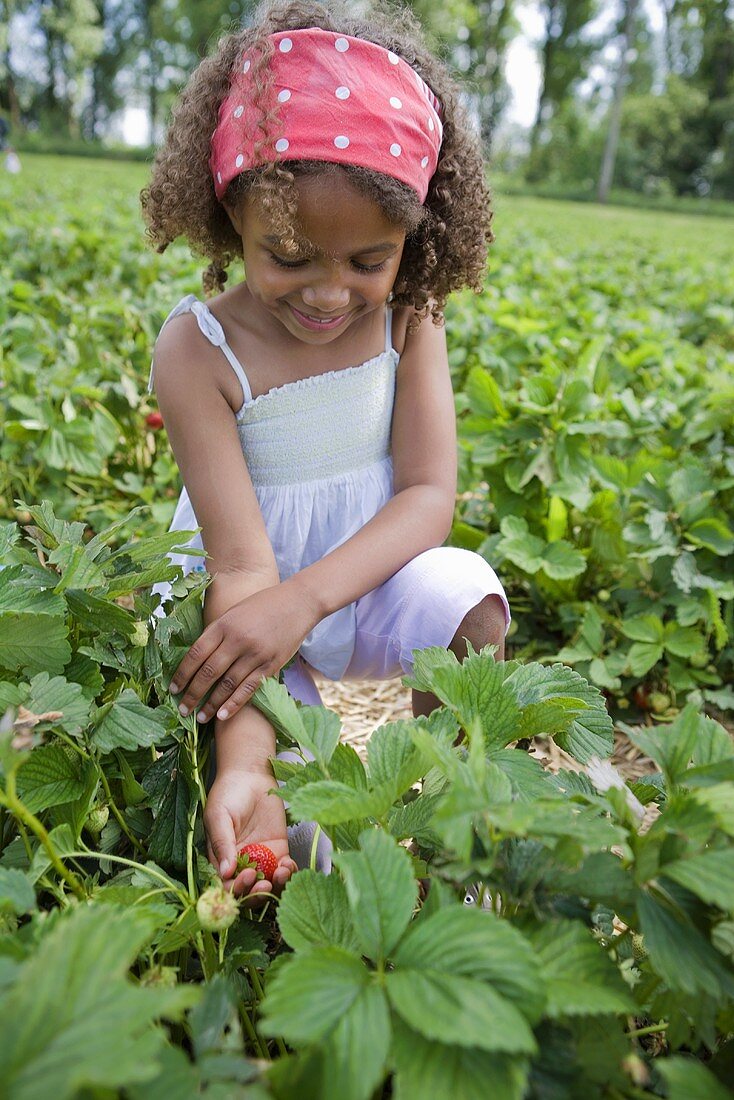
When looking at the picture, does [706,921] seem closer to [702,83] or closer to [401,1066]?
[401,1066]

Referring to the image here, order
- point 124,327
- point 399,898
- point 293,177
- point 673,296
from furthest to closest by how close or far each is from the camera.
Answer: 1. point 673,296
2. point 124,327
3. point 293,177
4. point 399,898

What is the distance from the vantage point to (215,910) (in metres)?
0.84

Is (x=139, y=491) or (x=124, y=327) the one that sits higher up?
(x=124, y=327)

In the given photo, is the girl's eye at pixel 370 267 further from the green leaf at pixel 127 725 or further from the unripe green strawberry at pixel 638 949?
the unripe green strawberry at pixel 638 949

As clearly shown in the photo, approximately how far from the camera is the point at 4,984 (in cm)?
60

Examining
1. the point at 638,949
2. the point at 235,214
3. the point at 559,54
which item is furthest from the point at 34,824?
the point at 559,54

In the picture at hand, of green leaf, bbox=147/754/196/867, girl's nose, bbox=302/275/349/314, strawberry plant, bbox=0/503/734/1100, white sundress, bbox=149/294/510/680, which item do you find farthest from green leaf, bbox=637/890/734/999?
girl's nose, bbox=302/275/349/314

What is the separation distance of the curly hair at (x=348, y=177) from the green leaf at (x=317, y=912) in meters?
0.93

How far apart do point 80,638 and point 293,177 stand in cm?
75

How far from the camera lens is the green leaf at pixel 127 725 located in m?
0.97

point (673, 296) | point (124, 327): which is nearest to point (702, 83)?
→ point (673, 296)

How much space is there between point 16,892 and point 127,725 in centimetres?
25

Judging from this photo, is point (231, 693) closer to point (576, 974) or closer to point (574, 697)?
point (574, 697)

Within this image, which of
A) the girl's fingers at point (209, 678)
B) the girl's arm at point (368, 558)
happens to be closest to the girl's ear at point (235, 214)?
the girl's arm at point (368, 558)
